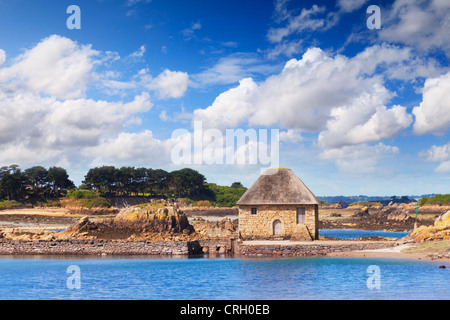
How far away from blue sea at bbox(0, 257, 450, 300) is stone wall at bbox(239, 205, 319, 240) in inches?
150

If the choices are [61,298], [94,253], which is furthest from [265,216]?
[61,298]

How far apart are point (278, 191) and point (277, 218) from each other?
5.96ft

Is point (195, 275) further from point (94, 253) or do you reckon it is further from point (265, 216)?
point (94, 253)

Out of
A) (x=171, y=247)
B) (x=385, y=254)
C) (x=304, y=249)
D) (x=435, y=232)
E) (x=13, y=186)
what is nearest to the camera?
(x=385, y=254)

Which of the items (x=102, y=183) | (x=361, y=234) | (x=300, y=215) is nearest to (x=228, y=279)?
(x=300, y=215)

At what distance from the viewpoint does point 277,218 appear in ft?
101

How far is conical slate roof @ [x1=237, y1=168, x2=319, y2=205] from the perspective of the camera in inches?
1206

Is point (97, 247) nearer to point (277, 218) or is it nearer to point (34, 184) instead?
point (277, 218)

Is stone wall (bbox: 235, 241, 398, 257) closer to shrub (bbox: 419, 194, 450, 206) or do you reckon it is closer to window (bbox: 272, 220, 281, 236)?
window (bbox: 272, 220, 281, 236)

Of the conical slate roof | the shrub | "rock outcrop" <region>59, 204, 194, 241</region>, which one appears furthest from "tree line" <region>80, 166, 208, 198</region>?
the conical slate roof

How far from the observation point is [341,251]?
27.5 meters

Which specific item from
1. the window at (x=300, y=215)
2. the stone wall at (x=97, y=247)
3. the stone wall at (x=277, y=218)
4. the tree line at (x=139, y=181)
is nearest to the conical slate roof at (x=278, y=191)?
the stone wall at (x=277, y=218)
